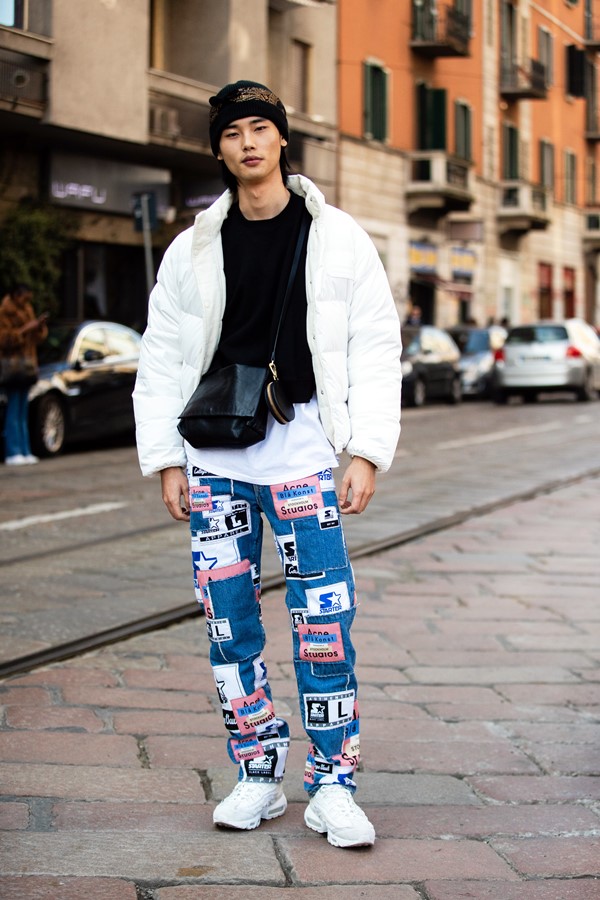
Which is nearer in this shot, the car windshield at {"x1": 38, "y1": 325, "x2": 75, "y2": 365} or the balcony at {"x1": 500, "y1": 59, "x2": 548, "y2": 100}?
the car windshield at {"x1": 38, "y1": 325, "x2": 75, "y2": 365}

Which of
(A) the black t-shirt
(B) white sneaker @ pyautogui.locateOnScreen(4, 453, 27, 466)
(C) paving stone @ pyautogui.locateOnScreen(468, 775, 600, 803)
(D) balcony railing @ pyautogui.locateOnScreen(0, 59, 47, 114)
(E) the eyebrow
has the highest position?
(D) balcony railing @ pyautogui.locateOnScreen(0, 59, 47, 114)

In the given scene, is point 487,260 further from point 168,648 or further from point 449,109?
point 168,648

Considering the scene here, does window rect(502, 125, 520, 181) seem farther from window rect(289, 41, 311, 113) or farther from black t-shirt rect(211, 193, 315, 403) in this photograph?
black t-shirt rect(211, 193, 315, 403)

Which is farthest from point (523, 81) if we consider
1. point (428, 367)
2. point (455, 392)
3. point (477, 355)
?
point (428, 367)

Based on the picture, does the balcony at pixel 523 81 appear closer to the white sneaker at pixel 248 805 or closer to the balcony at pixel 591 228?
the balcony at pixel 591 228

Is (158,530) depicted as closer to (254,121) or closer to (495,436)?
(254,121)

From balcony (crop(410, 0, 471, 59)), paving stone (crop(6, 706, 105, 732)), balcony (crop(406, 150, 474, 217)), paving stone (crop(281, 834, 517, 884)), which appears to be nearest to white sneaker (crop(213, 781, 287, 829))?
paving stone (crop(281, 834, 517, 884))

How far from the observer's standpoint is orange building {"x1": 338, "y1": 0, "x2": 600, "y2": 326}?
105ft

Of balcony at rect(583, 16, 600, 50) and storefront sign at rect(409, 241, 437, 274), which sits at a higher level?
balcony at rect(583, 16, 600, 50)

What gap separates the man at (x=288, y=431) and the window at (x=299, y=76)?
82.2ft

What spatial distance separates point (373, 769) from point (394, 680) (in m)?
1.02

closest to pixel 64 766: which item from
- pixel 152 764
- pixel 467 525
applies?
pixel 152 764

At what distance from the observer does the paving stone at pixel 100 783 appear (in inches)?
147

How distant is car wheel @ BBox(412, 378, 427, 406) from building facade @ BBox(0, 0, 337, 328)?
4459 mm
